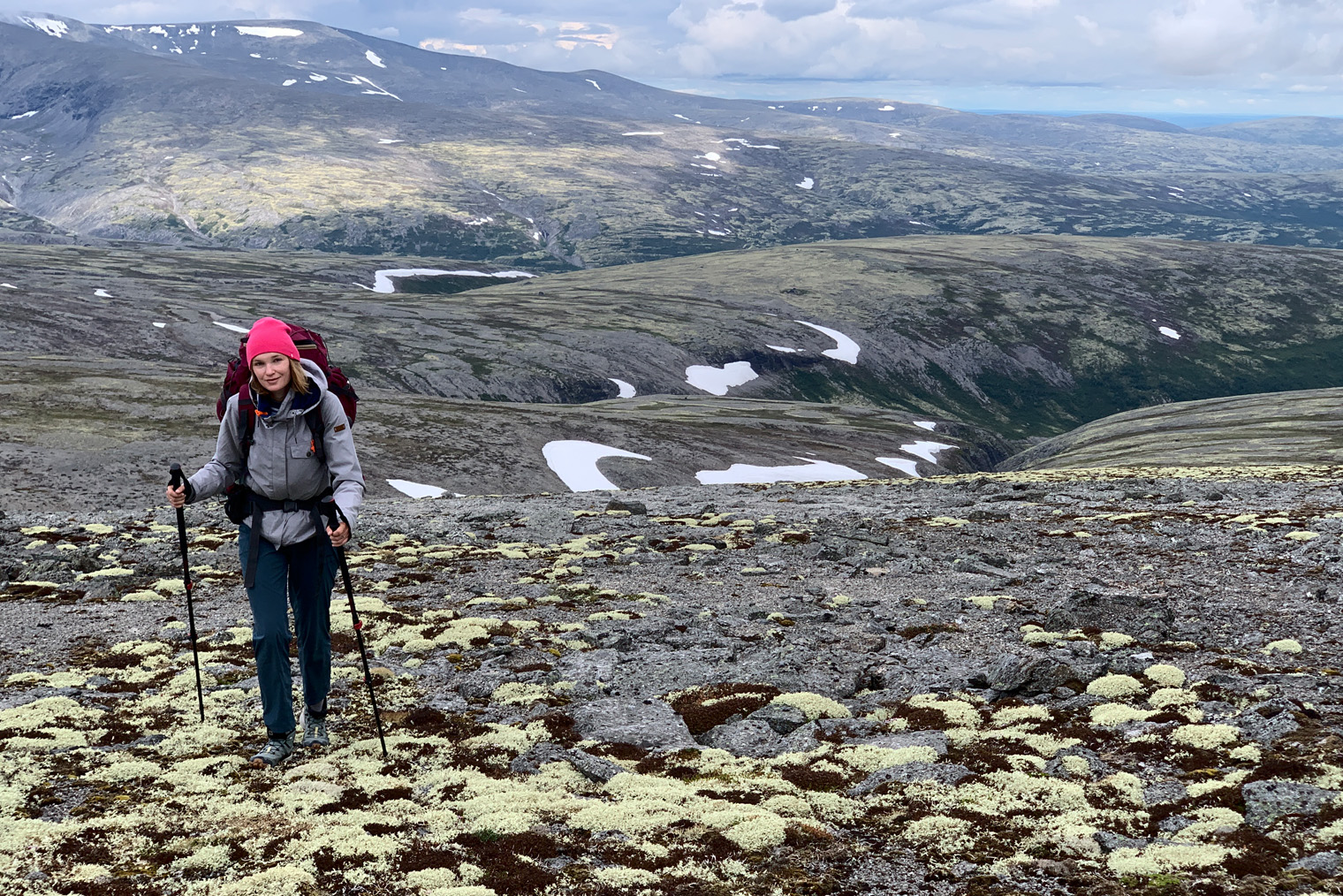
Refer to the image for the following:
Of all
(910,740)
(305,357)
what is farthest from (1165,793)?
(305,357)

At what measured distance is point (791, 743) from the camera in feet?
54.3

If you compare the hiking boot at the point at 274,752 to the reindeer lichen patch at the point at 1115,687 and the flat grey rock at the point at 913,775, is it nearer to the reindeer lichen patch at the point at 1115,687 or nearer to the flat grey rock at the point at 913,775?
the flat grey rock at the point at 913,775

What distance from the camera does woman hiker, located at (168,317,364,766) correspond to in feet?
44.1

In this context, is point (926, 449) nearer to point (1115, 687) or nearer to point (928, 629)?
point (928, 629)

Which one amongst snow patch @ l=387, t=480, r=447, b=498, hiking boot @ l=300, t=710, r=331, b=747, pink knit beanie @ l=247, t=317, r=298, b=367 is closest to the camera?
pink knit beanie @ l=247, t=317, r=298, b=367

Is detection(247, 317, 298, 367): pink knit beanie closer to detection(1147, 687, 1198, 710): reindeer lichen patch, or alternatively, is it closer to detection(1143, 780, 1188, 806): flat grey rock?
detection(1143, 780, 1188, 806): flat grey rock

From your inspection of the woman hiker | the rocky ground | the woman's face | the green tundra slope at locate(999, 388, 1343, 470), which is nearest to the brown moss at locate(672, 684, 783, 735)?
the rocky ground

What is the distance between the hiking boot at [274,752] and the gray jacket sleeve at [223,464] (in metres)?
3.75

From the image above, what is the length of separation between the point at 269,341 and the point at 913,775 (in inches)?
434

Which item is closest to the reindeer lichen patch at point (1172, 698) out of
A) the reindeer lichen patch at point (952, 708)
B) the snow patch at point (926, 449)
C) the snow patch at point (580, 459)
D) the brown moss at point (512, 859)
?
the reindeer lichen patch at point (952, 708)

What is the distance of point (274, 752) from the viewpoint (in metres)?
14.5

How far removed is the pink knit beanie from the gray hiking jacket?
414 millimetres

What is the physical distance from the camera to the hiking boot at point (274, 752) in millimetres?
14406

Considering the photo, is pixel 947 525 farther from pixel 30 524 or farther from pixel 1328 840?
pixel 30 524
